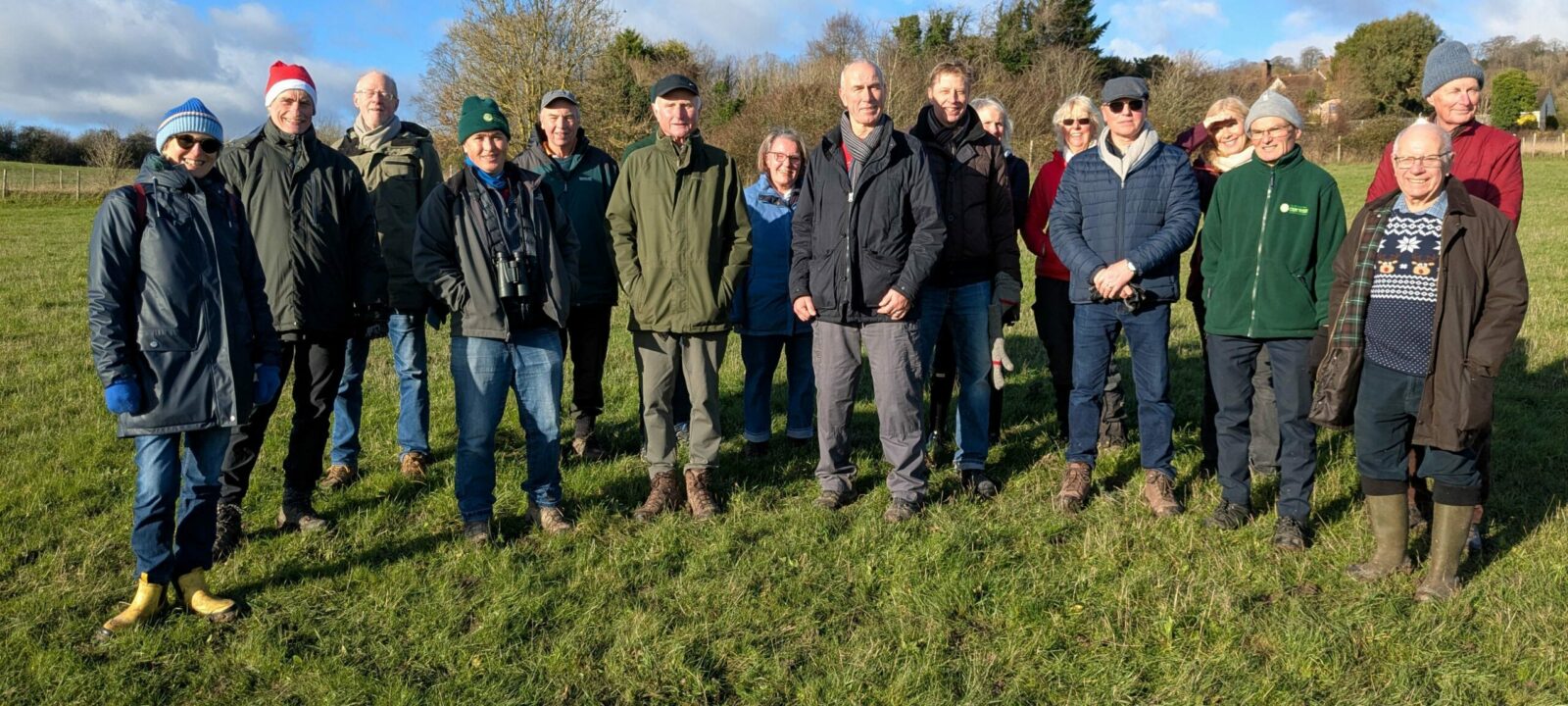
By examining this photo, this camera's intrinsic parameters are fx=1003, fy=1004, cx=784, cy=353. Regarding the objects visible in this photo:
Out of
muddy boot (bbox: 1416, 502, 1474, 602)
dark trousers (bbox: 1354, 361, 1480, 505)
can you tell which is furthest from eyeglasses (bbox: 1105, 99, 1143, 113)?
muddy boot (bbox: 1416, 502, 1474, 602)

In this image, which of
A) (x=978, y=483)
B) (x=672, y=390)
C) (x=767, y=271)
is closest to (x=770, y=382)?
(x=767, y=271)

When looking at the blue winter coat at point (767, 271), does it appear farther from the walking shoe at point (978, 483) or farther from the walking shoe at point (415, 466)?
the walking shoe at point (415, 466)

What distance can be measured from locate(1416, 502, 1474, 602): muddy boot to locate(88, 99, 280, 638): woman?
5.12m

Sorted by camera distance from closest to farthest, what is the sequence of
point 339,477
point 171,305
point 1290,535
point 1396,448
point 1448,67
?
point 171,305 < point 1396,448 < point 1290,535 < point 1448,67 < point 339,477

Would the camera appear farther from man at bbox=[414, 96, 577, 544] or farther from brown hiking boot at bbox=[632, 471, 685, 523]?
brown hiking boot at bbox=[632, 471, 685, 523]

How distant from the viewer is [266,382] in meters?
4.52

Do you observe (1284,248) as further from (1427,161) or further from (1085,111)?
(1085,111)

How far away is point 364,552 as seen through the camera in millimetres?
4957

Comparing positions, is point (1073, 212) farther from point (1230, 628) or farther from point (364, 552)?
point (364, 552)

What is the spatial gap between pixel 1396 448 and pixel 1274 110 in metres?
1.71

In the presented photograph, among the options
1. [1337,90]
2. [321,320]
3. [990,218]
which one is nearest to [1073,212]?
[990,218]

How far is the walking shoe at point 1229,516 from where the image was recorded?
5125 mm

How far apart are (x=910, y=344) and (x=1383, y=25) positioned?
63404 millimetres

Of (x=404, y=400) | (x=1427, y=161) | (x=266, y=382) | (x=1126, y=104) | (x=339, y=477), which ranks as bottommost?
(x=339, y=477)
